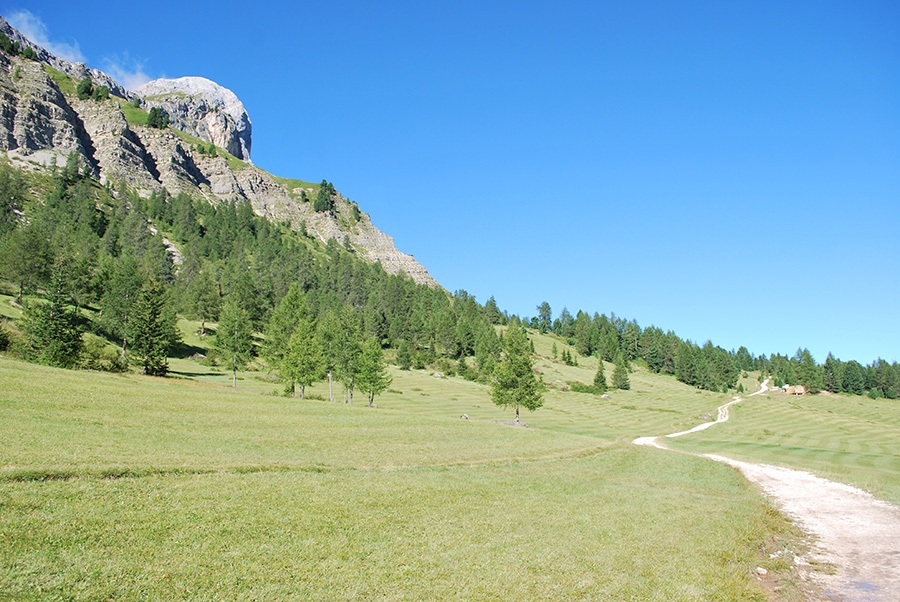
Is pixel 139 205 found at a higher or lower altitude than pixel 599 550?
higher

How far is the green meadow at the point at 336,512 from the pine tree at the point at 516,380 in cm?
2516

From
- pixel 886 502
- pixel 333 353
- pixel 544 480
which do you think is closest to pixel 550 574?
pixel 544 480

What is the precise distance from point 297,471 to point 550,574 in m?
13.5

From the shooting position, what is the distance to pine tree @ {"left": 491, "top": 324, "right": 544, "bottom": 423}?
64812 millimetres

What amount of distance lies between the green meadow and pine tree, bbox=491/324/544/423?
82.6ft

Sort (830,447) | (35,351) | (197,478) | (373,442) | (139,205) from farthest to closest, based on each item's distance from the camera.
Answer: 1. (139,205)
2. (830,447)
3. (35,351)
4. (373,442)
5. (197,478)

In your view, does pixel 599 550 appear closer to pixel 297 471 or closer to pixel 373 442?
pixel 297 471

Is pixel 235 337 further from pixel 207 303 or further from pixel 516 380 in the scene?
pixel 207 303

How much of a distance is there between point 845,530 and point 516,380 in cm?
4557

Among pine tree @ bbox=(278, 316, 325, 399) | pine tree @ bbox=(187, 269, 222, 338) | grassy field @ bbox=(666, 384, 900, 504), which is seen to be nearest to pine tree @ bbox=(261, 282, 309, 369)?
pine tree @ bbox=(278, 316, 325, 399)

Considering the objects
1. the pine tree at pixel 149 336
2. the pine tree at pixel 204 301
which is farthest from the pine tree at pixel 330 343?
the pine tree at pixel 204 301

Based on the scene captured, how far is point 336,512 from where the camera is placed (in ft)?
52.8

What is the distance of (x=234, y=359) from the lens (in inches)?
2638

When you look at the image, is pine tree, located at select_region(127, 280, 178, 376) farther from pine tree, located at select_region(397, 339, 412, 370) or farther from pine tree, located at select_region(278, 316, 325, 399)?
pine tree, located at select_region(397, 339, 412, 370)
